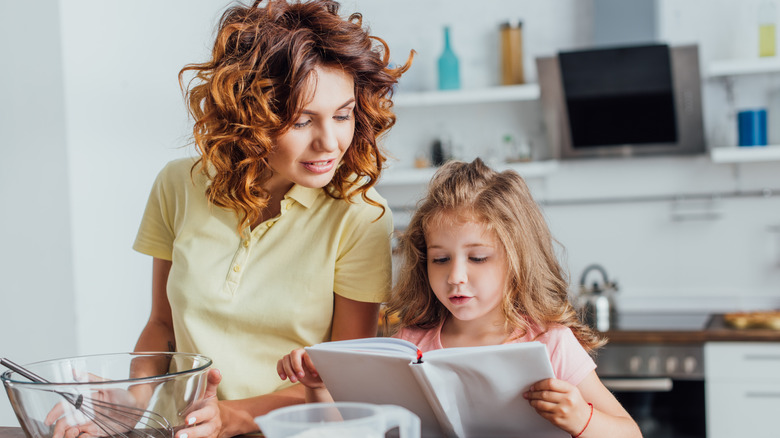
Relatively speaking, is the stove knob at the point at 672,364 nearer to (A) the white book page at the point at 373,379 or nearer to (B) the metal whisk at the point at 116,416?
(A) the white book page at the point at 373,379

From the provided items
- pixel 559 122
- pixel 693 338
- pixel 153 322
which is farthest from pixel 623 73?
pixel 153 322

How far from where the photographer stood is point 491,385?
0.94 m

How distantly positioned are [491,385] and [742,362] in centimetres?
214

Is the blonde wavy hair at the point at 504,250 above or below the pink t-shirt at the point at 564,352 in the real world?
above

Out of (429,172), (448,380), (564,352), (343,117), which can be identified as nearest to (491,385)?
(448,380)

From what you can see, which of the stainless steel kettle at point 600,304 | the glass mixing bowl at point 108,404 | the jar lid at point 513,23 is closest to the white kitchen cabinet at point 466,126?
the jar lid at point 513,23

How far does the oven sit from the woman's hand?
2.07m

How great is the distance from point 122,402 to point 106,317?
5.29 feet

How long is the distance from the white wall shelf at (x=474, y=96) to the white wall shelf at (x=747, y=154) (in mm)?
813

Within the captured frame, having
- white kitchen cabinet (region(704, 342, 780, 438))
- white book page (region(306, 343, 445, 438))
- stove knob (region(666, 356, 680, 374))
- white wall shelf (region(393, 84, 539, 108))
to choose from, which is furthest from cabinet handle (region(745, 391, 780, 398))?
white book page (region(306, 343, 445, 438))

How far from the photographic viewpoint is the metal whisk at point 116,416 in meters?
0.82

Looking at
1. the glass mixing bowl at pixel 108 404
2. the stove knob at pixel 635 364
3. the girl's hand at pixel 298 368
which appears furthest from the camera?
the stove knob at pixel 635 364

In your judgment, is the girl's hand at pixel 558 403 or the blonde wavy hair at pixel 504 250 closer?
the girl's hand at pixel 558 403

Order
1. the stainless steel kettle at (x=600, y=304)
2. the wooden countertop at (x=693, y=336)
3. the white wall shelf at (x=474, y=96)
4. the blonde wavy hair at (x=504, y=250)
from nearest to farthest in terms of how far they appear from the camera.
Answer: the blonde wavy hair at (x=504, y=250) → the wooden countertop at (x=693, y=336) → the stainless steel kettle at (x=600, y=304) → the white wall shelf at (x=474, y=96)
